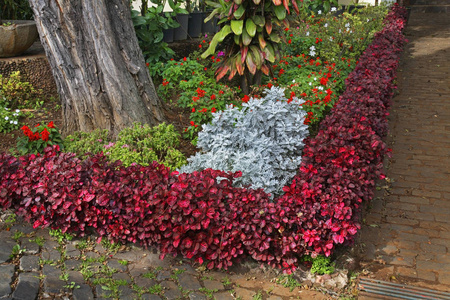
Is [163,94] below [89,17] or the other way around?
below

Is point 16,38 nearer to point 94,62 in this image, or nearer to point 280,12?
point 94,62

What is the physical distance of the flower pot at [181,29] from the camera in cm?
803

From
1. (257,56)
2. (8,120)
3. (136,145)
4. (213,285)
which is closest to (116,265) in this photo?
(213,285)

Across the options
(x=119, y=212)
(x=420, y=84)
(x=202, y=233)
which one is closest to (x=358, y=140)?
(x=202, y=233)

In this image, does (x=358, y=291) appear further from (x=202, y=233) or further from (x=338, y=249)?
(x=202, y=233)

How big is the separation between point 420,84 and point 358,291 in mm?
5719

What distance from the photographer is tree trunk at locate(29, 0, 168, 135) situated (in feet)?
15.9

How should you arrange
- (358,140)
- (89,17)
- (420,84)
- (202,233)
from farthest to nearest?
(420,84) < (89,17) < (358,140) < (202,233)

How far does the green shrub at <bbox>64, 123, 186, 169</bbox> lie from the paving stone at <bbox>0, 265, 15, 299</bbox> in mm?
1523

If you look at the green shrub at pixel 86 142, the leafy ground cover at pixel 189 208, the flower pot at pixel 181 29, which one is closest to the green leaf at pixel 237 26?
the green shrub at pixel 86 142

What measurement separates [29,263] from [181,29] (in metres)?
5.56

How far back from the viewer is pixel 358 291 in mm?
3562

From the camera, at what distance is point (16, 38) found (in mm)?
5930

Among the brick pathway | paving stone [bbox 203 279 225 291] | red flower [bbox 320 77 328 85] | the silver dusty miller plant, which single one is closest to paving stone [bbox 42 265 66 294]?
paving stone [bbox 203 279 225 291]
